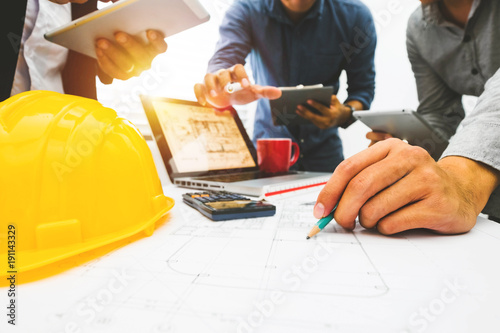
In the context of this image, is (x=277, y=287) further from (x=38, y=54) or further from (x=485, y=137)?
(x=38, y=54)

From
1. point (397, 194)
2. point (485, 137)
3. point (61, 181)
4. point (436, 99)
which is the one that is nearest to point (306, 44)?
point (436, 99)

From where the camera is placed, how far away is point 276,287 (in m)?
0.26

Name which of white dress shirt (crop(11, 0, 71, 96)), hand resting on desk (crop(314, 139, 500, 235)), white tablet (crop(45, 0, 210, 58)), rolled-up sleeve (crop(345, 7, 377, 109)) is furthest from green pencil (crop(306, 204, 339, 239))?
rolled-up sleeve (crop(345, 7, 377, 109))

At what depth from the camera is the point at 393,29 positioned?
2162mm

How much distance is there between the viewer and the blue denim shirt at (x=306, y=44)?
135cm

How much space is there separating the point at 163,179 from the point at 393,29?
7.18 feet

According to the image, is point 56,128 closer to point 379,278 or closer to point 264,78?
point 379,278

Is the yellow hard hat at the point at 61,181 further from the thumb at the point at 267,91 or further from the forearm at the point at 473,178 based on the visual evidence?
the thumb at the point at 267,91

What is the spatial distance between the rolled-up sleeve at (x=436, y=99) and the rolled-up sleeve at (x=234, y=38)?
2.72 feet

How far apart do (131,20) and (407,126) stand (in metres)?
0.91

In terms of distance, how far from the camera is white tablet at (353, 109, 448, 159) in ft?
2.92

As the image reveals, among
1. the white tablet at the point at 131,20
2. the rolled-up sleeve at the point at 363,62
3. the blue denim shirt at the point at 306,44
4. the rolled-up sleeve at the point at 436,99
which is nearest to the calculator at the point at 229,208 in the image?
the white tablet at the point at 131,20

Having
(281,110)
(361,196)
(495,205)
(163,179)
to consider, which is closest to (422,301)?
(361,196)

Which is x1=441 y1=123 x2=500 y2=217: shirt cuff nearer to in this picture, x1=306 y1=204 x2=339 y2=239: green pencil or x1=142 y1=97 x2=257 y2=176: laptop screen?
x1=306 y1=204 x2=339 y2=239: green pencil
